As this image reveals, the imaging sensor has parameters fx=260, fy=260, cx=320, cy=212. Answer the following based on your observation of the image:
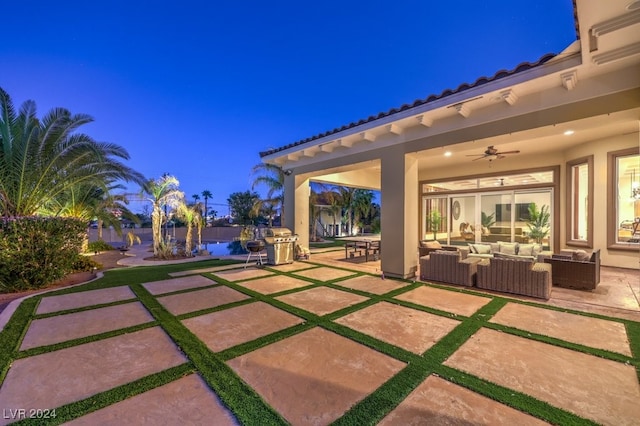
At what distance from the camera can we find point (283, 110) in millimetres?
41531

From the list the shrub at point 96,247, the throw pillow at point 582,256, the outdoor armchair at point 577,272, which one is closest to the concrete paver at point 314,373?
the outdoor armchair at point 577,272

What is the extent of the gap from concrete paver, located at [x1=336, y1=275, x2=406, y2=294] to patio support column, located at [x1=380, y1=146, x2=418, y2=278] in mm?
570

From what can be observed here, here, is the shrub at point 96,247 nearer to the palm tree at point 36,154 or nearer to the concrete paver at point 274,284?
the palm tree at point 36,154

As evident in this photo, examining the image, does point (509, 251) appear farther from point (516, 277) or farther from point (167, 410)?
point (167, 410)

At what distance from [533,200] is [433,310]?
8171mm

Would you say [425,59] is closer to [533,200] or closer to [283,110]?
[283,110]

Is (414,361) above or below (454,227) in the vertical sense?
below

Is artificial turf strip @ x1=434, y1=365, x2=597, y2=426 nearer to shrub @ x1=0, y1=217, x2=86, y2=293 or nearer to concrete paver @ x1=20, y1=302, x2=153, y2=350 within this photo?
concrete paver @ x1=20, y1=302, x2=153, y2=350

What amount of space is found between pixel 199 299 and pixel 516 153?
9574 millimetres

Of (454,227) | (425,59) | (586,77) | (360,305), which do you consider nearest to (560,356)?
(360,305)

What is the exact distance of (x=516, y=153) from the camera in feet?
26.2

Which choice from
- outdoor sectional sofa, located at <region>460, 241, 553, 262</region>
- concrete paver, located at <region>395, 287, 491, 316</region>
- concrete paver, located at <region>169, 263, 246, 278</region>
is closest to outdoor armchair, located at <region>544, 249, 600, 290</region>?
outdoor sectional sofa, located at <region>460, 241, 553, 262</region>

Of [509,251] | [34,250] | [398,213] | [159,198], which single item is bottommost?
[509,251]

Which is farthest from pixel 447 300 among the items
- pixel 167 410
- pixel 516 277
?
pixel 167 410
